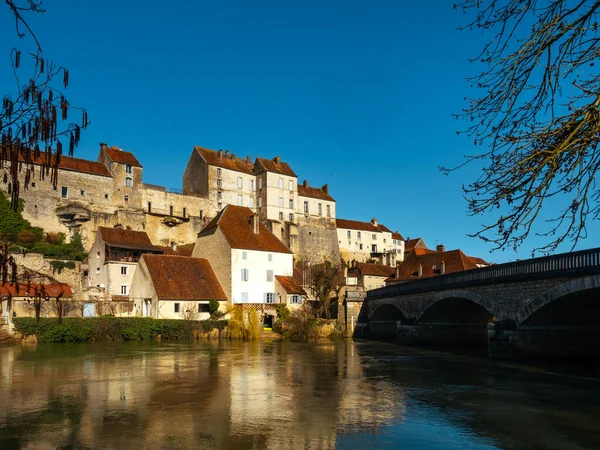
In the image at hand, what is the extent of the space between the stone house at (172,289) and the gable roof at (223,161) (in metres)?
28.0

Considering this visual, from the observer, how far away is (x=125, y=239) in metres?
55.0

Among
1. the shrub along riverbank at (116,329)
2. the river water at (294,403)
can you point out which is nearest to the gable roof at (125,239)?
the shrub along riverbank at (116,329)

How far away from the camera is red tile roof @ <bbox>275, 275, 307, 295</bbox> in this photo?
49.9 metres

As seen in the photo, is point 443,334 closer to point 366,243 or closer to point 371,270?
point 371,270

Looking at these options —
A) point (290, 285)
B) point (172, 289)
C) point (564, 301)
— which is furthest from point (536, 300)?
point (172, 289)

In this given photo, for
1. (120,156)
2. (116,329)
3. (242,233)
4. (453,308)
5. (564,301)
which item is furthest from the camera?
(120,156)

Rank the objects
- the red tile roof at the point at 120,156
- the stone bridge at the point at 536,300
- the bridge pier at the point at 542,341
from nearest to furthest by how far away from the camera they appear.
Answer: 1. the stone bridge at the point at 536,300
2. the bridge pier at the point at 542,341
3. the red tile roof at the point at 120,156

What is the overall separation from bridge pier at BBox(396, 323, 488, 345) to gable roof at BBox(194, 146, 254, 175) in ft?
139

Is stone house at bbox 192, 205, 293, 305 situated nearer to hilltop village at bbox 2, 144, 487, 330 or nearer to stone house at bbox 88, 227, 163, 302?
hilltop village at bbox 2, 144, 487, 330

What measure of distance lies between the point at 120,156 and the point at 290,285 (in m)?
32.2

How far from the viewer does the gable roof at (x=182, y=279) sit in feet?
150

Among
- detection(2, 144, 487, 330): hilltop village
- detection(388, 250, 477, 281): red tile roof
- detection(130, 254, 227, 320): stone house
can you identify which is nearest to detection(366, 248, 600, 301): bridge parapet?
detection(2, 144, 487, 330): hilltop village

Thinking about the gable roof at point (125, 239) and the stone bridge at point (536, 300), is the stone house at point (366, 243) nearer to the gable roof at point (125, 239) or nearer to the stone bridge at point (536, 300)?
the gable roof at point (125, 239)

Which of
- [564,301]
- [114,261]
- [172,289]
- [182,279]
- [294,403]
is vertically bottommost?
[294,403]
